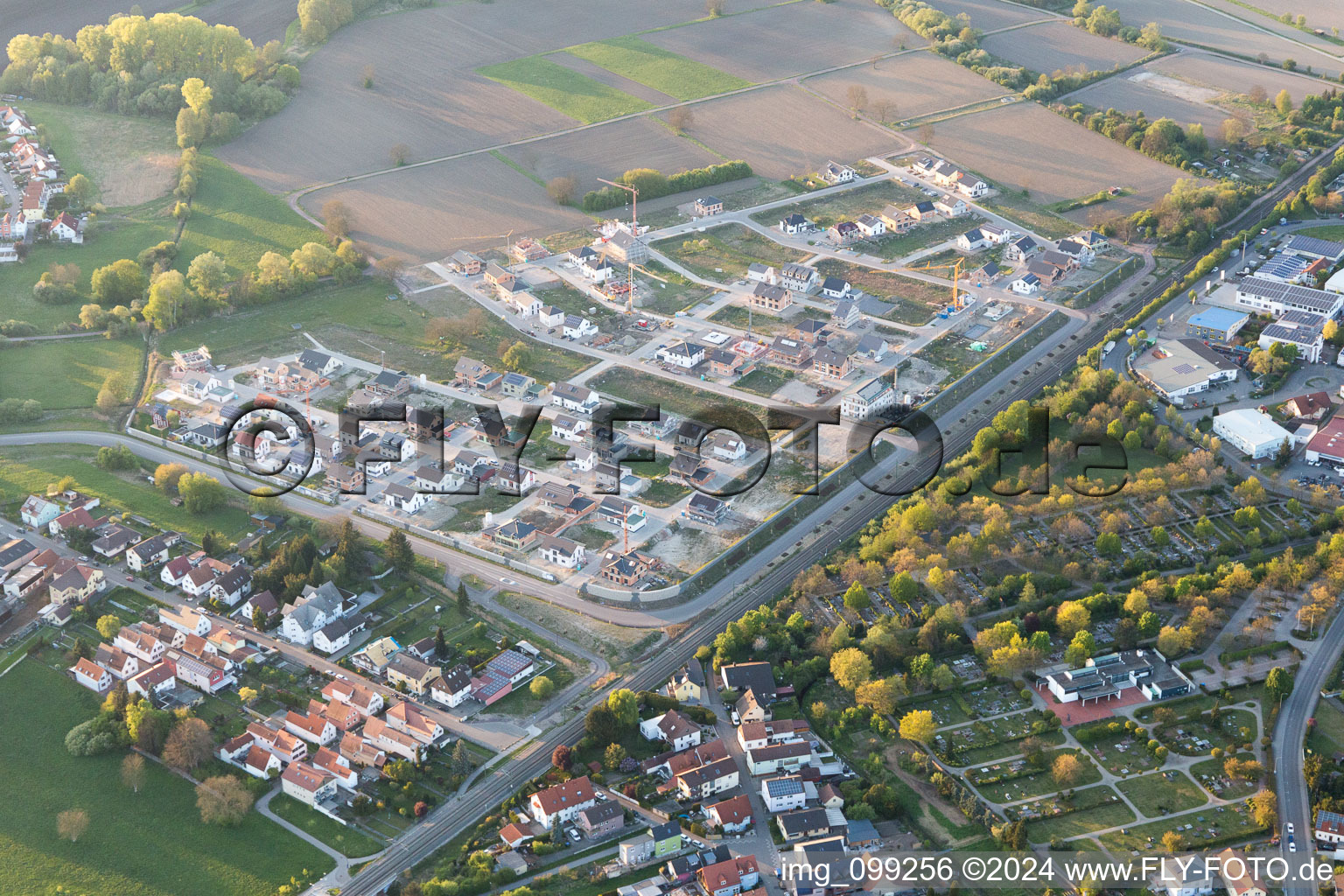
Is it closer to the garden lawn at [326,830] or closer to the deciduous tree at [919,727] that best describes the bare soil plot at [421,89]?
the garden lawn at [326,830]

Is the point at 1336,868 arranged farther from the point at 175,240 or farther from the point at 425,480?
the point at 175,240

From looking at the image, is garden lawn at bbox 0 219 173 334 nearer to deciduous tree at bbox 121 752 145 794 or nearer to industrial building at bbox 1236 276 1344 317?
deciduous tree at bbox 121 752 145 794

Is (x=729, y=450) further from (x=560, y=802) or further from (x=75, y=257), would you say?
(x=75, y=257)

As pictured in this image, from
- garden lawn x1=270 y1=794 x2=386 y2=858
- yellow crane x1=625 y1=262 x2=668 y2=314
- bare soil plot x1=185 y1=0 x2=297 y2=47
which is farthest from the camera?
bare soil plot x1=185 y1=0 x2=297 y2=47

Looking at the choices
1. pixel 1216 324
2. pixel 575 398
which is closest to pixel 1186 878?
pixel 575 398

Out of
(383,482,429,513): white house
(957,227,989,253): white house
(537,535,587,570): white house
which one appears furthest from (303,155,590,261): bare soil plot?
(537,535,587,570): white house

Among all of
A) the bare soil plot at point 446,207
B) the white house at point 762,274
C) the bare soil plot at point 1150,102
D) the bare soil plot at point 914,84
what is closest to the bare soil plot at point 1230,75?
the bare soil plot at point 1150,102
